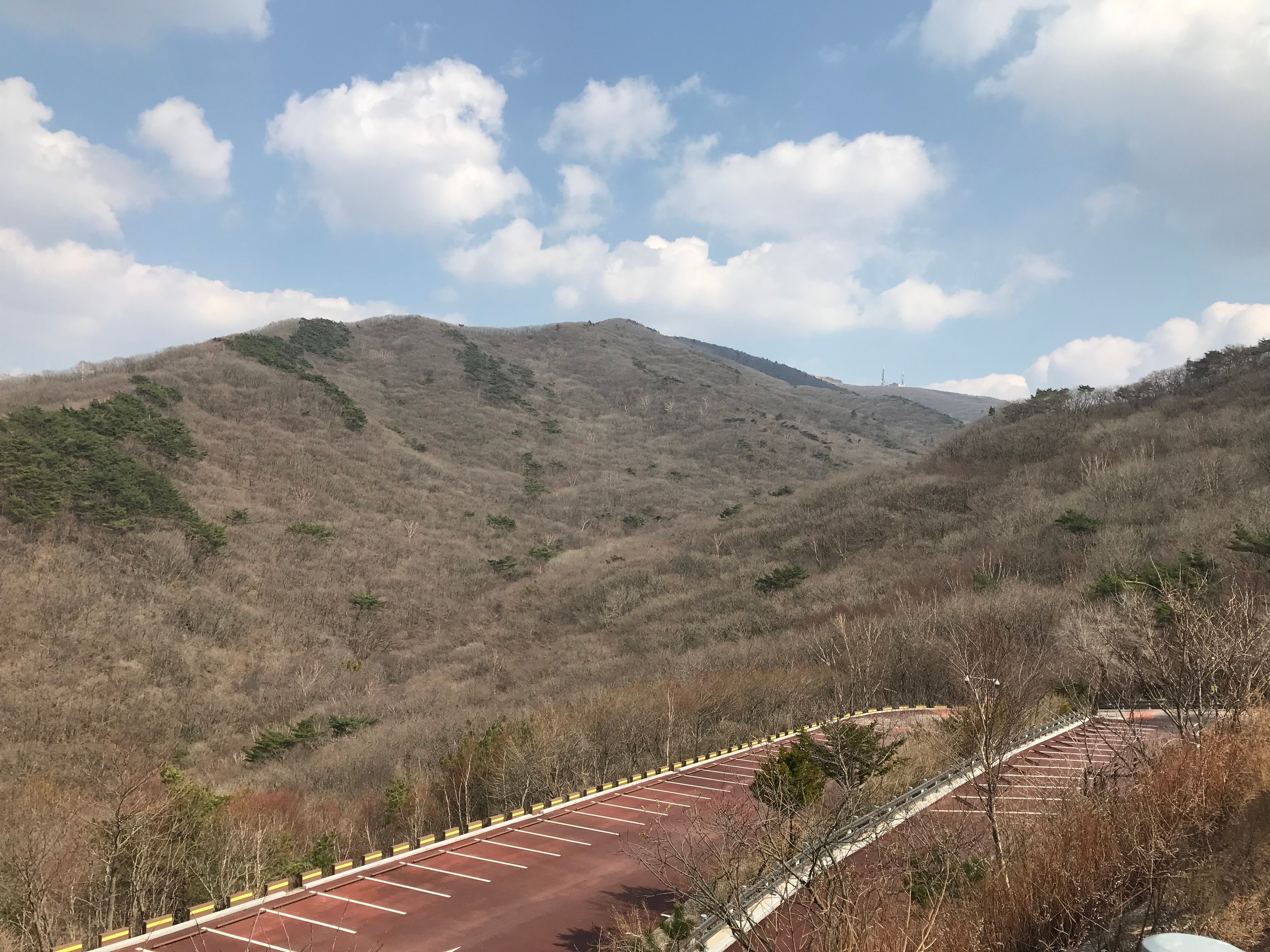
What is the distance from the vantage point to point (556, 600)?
61.9 m

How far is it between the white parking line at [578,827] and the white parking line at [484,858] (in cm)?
184

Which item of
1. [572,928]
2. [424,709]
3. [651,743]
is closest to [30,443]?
[424,709]

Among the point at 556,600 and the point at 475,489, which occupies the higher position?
the point at 475,489

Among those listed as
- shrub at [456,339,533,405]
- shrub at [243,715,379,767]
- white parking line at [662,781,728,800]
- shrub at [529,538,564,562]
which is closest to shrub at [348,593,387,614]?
shrub at [243,715,379,767]

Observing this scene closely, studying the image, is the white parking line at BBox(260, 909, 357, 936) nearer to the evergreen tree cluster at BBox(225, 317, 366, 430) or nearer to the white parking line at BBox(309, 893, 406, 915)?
the white parking line at BBox(309, 893, 406, 915)

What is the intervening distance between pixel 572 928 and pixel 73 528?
2007 inches

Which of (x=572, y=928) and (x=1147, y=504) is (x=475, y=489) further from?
(x=572, y=928)

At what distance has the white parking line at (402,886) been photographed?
14195 mm

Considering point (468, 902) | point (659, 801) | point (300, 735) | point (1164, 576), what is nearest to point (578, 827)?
point (659, 801)

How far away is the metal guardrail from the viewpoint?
8383 millimetres

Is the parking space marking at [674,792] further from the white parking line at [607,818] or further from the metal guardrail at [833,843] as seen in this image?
the metal guardrail at [833,843]

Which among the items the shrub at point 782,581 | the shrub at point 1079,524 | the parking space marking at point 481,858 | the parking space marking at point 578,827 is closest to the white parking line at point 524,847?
the parking space marking at point 578,827

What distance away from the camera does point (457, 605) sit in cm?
6191

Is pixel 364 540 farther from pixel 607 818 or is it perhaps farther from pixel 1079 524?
pixel 1079 524
